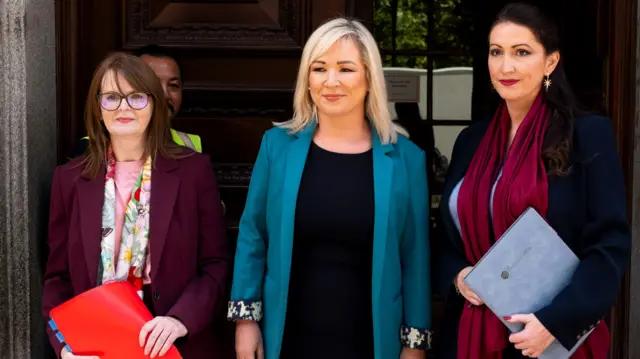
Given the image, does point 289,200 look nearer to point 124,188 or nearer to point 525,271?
point 124,188

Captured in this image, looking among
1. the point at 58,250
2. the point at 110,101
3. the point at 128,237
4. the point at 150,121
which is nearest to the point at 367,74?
the point at 150,121

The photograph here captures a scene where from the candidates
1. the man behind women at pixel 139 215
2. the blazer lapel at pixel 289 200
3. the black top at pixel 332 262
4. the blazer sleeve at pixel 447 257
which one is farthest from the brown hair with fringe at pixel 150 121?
the blazer sleeve at pixel 447 257

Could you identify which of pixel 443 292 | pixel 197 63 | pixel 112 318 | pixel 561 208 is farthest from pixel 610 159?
pixel 197 63

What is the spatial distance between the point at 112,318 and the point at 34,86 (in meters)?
1.12

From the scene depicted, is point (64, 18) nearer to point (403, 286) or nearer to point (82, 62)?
point (82, 62)

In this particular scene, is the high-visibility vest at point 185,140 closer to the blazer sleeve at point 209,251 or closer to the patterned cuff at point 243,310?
the blazer sleeve at point 209,251

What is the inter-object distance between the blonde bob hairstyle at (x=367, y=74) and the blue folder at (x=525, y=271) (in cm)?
59

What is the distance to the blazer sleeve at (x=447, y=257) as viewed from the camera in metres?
2.92

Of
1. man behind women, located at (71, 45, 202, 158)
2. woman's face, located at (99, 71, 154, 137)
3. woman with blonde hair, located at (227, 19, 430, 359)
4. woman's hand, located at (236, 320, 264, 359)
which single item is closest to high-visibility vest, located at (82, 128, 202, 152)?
man behind women, located at (71, 45, 202, 158)

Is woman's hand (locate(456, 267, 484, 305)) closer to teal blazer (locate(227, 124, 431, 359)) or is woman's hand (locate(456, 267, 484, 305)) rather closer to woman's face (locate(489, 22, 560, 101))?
teal blazer (locate(227, 124, 431, 359))

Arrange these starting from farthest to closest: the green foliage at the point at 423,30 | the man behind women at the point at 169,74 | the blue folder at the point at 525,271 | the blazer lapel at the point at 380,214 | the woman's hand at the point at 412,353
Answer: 1. the green foliage at the point at 423,30
2. the man behind women at the point at 169,74
3. the woman's hand at the point at 412,353
4. the blazer lapel at the point at 380,214
5. the blue folder at the point at 525,271

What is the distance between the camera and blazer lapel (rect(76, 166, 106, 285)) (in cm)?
295

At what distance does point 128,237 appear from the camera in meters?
2.97

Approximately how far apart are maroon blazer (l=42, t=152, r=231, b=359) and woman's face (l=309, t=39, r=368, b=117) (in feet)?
1.57
